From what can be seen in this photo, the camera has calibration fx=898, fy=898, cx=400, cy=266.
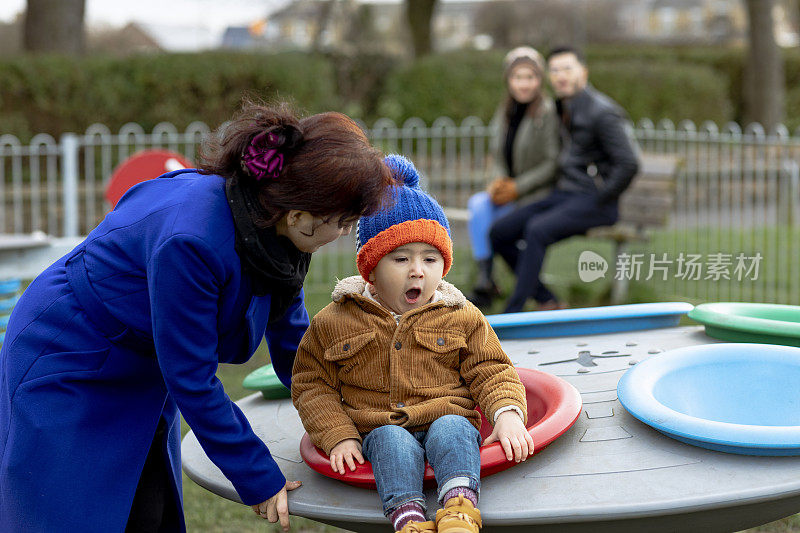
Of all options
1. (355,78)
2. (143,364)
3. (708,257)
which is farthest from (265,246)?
(355,78)

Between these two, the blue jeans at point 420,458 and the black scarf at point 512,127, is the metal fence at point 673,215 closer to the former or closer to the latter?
the black scarf at point 512,127

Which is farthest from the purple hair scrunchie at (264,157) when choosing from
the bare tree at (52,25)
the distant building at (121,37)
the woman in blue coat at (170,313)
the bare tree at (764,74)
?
the distant building at (121,37)

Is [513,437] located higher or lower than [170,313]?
lower

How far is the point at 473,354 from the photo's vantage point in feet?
6.97

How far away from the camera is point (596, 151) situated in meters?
5.74

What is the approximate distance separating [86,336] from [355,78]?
1114cm

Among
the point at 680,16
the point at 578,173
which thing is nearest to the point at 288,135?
the point at 578,173

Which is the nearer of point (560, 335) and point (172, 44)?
point (560, 335)

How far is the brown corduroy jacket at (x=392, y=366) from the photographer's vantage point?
2.05 meters

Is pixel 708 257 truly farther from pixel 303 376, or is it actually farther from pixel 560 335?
pixel 303 376

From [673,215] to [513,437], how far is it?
6.87 metres

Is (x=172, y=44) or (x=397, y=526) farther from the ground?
(x=172, y=44)

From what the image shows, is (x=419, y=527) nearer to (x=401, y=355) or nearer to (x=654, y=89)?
(x=401, y=355)

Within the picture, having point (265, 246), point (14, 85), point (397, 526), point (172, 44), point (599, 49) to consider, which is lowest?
point (397, 526)
